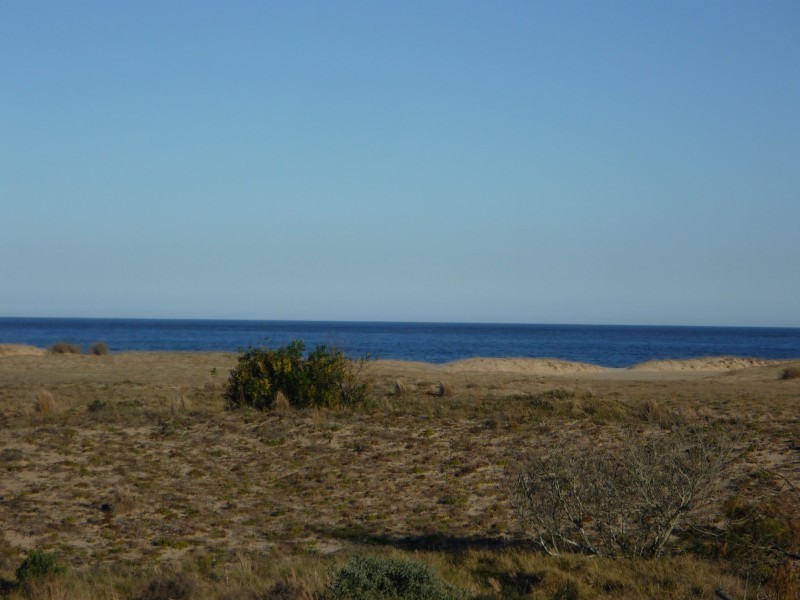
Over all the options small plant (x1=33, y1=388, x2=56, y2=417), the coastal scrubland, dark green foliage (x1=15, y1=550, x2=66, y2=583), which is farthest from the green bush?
dark green foliage (x1=15, y1=550, x2=66, y2=583)

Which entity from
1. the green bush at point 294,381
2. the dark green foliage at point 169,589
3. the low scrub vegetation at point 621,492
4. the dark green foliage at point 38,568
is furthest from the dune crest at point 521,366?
the dark green foliage at point 169,589

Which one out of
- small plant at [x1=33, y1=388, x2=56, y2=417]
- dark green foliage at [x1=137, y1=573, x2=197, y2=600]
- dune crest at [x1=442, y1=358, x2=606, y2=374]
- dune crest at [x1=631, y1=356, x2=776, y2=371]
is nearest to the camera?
dark green foliage at [x1=137, y1=573, x2=197, y2=600]

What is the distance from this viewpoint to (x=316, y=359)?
23.9 metres

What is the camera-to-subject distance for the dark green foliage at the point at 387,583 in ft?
27.6

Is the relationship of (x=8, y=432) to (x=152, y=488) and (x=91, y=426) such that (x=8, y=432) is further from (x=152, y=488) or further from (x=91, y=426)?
(x=152, y=488)

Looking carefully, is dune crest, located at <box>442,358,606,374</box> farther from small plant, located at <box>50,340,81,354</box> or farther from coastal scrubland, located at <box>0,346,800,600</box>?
coastal scrubland, located at <box>0,346,800,600</box>

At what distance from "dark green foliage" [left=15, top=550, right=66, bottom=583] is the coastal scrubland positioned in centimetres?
3

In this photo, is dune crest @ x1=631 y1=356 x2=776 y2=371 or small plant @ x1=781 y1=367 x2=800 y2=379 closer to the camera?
small plant @ x1=781 y1=367 x2=800 y2=379

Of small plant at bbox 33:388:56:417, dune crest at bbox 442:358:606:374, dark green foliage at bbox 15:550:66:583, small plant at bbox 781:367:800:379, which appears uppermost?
small plant at bbox 781:367:800:379

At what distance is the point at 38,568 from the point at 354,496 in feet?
22.0

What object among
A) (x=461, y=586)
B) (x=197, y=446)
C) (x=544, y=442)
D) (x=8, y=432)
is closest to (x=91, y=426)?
(x=8, y=432)

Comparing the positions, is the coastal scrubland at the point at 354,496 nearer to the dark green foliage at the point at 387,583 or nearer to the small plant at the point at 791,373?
the dark green foliage at the point at 387,583

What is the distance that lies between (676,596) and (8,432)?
53.9 feet

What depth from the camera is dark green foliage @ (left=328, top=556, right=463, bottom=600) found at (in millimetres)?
8406
